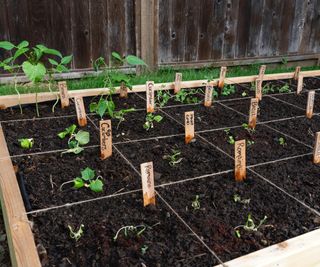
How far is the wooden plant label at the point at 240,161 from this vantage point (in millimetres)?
1454

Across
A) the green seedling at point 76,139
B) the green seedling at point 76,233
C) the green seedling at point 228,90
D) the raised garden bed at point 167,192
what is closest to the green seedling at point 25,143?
the raised garden bed at point 167,192

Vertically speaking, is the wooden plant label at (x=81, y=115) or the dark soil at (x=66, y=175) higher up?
the wooden plant label at (x=81, y=115)

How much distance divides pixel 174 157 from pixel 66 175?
489mm

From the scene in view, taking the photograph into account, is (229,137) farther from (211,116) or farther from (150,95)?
(150,95)

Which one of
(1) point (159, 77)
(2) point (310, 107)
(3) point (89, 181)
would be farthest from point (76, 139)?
(1) point (159, 77)

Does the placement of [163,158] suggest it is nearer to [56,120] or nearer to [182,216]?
[182,216]

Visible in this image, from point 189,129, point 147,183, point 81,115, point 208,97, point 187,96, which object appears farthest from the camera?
point 187,96

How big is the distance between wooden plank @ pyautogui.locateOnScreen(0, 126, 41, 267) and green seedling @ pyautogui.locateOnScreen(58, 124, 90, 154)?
287mm

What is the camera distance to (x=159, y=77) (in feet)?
12.0

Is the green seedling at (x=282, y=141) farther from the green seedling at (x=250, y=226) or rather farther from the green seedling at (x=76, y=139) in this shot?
the green seedling at (x=76, y=139)

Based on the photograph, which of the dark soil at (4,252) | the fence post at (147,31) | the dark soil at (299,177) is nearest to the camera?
the dark soil at (299,177)

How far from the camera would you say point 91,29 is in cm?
355

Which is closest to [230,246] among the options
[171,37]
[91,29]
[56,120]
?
[56,120]

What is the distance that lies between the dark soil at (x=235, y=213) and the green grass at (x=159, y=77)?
155 centimetres
